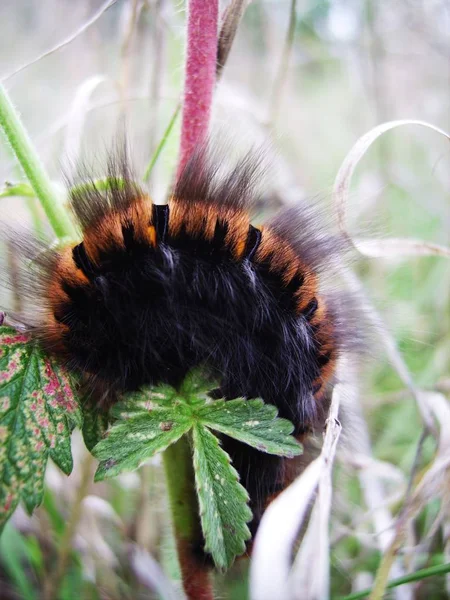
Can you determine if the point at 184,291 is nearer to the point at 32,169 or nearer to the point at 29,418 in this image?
the point at 29,418

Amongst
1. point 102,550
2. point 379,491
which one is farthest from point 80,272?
point 379,491

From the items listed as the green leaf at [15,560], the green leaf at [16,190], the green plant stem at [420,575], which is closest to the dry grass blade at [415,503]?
the green plant stem at [420,575]

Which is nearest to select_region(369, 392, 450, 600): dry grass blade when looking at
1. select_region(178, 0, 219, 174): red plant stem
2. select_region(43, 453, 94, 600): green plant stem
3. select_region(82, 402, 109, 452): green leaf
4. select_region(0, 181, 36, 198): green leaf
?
select_region(82, 402, 109, 452): green leaf

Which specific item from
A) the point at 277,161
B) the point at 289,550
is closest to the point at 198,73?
the point at 277,161

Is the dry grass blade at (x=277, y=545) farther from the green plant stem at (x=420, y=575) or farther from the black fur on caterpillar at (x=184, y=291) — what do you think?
the green plant stem at (x=420, y=575)

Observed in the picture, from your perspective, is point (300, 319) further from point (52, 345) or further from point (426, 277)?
point (426, 277)

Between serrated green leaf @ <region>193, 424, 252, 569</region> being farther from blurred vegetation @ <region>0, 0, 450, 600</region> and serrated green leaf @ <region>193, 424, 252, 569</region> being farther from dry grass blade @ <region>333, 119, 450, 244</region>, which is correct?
dry grass blade @ <region>333, 119, 450, 244</region>
